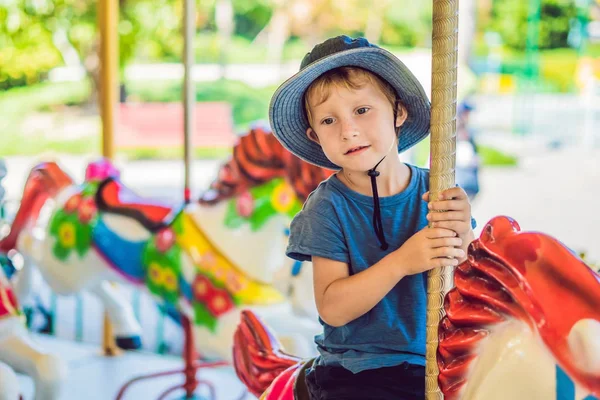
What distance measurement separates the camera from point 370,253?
1.19 m

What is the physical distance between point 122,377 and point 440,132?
247 cm

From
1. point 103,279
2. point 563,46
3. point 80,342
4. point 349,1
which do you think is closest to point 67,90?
point 349,1

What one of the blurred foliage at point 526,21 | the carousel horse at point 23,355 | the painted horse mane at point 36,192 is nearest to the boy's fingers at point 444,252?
the carousel horse at point 23,355

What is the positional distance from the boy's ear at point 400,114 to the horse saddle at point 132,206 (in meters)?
1.60

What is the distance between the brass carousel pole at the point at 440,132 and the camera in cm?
101

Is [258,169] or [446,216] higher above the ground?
[258,169]

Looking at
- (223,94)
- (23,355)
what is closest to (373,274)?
(23,355)

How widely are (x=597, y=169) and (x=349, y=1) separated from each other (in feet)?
25.4

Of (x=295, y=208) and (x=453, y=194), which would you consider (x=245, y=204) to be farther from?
(x=453, y=194)

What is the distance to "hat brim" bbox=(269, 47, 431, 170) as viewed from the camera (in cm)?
115

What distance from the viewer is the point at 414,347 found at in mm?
1188

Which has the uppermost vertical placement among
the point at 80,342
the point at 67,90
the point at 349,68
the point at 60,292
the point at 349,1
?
the point at 349,1

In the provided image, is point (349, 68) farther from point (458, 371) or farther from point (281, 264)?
point (281, 264)

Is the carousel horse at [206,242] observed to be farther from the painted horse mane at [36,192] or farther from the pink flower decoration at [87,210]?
the painted horse mane at [36,192]
